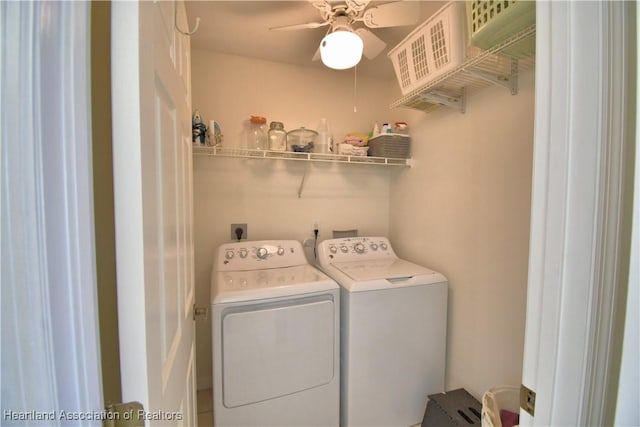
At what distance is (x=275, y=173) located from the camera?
211cm

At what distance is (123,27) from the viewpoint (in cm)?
42

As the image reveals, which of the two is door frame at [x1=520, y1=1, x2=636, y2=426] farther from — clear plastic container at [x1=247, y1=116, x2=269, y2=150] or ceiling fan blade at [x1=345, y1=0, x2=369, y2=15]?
clear plastic container at [x1=247, y1=116, x2=269, y2=150]

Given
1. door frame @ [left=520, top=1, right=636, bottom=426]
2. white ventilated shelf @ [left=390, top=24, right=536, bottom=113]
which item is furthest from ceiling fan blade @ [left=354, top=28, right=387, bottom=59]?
door frame @ [left=520, top=1, right=636, bottom=426]

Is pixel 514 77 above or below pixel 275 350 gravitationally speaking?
above

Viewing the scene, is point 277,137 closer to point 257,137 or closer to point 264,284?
point 257,137

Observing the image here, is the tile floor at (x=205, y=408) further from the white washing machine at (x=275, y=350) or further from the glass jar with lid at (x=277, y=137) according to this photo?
the glass jar with lid at (x=277, y=137)

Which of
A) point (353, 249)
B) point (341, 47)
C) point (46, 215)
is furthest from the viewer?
point (353, 249)

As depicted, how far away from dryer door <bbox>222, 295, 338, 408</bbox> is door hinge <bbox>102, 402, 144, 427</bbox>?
2.97 feet

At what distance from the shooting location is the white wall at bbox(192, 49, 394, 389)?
1.97m

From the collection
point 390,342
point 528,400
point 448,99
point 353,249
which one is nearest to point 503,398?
point 390,342

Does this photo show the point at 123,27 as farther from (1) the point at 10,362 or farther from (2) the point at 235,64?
(2) the point at 235,64

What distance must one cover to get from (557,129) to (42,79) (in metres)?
0.87

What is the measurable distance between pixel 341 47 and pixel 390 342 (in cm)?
165

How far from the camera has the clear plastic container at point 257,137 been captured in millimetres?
1979
